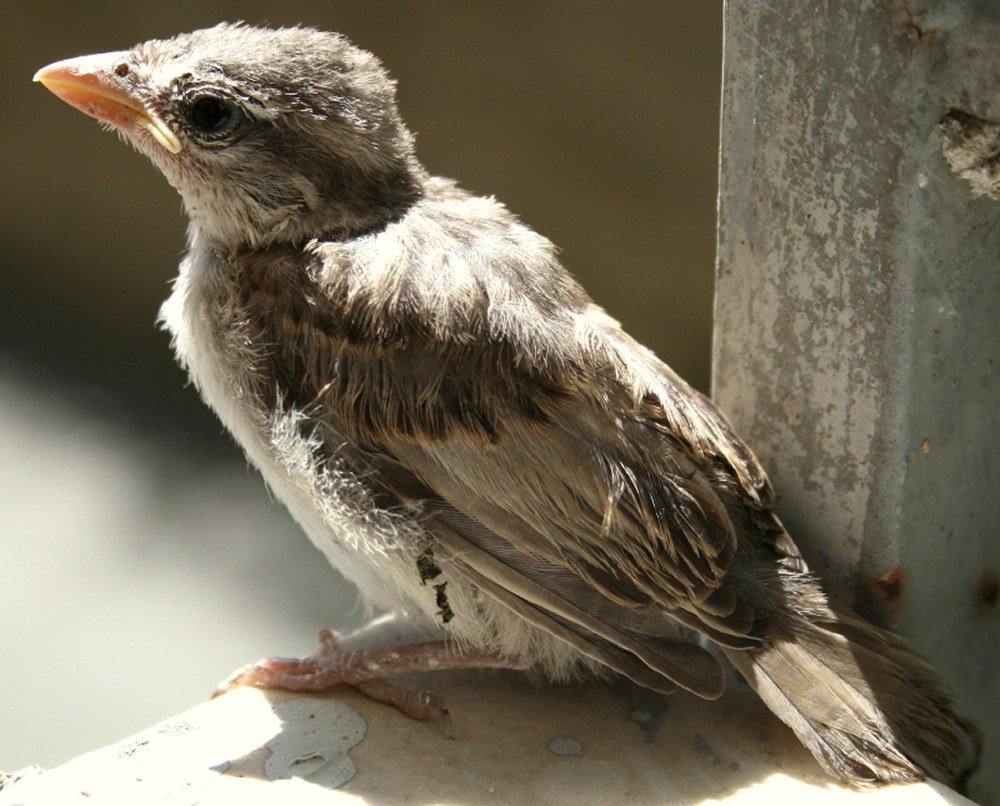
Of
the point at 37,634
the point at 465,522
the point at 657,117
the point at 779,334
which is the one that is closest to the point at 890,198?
the point at 779,334

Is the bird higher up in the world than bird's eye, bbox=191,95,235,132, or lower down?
lower down

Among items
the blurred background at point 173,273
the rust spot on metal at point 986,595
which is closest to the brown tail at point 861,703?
the rust spot on metal at point 986,595

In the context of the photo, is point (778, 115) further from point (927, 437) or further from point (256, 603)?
point (256, 603)

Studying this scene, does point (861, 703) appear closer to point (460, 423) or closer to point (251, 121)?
point (460, 423)

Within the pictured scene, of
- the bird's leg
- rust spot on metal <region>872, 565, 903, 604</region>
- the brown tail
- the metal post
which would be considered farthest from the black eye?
rust spot on metal <region>872, 565, 903, 604</region>

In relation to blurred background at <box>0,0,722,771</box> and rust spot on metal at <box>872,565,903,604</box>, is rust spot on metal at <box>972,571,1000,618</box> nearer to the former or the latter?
rust spot on metal at <box>872,565,903,604</box>


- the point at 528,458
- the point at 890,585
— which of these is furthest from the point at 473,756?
the point at 890,585

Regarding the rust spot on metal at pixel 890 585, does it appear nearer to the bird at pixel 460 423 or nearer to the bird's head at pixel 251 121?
the bird at pixel 460 423
